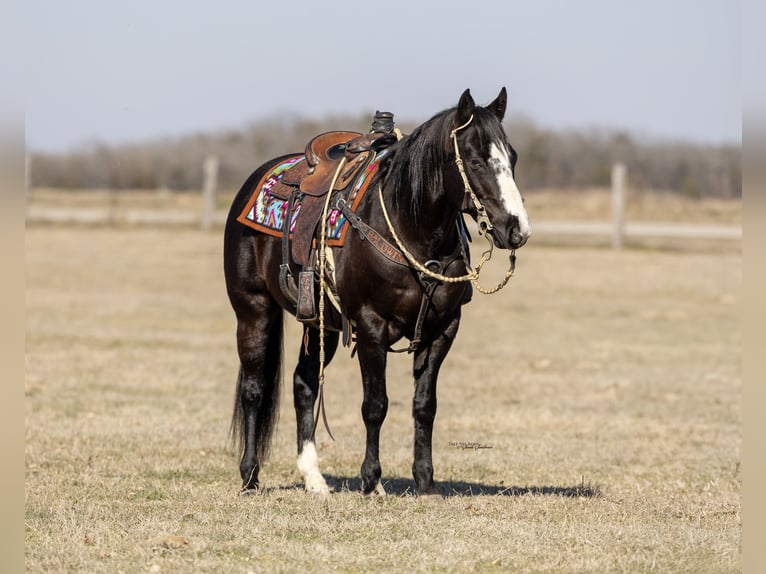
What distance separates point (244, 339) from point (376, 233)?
1.67m

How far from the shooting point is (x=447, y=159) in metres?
6.68

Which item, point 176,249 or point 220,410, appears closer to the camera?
point 220,410

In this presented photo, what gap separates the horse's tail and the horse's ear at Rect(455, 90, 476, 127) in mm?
2404

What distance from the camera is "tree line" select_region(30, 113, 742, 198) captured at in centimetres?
4641

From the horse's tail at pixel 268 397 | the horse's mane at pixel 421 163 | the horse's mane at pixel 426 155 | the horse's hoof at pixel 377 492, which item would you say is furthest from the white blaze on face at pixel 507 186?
the horse's tail at pixel 268 397

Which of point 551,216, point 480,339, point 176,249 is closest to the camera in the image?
point 480,339

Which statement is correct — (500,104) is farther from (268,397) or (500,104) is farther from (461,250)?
(268,397)

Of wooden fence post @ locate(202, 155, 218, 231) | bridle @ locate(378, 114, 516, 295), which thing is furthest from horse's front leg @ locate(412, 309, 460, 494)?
wooden fence post @ locate(202, 155, 218, 231)

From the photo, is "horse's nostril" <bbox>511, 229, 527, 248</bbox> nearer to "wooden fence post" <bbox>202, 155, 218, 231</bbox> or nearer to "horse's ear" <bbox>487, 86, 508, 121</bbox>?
"horse's ear" <bbox>487, 86, 508, 121</bbox>

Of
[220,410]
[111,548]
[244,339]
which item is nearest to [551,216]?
[220,410]

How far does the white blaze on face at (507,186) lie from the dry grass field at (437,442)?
175 cm

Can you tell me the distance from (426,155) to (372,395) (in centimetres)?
155

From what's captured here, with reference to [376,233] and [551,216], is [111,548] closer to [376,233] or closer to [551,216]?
[376,233]
